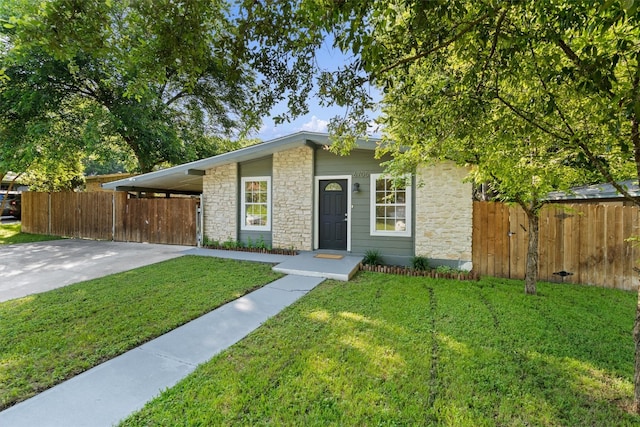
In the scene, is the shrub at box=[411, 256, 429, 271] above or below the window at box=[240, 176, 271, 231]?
below

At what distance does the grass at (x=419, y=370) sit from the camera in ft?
7.36

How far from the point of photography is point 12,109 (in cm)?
1039

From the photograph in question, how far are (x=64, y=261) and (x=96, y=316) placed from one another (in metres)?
4.97

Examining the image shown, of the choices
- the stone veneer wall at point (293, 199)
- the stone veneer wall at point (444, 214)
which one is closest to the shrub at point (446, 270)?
the stone veneer wall at point (444, 214)

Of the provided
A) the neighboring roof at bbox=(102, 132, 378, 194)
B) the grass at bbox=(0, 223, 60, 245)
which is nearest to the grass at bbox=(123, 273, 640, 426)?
the neighboring roof at bbox=(102, 132, 378, 194)

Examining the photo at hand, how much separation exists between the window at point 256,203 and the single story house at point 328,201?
0.03 metres

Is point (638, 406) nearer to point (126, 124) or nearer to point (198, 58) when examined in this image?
point (198, 58)

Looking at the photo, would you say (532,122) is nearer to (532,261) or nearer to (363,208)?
(532,261)

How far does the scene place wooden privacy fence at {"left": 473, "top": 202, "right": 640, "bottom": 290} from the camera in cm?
560

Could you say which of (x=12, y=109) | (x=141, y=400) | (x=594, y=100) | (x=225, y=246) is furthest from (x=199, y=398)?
(x=12, y=109)

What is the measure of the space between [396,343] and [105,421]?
8.69 ft

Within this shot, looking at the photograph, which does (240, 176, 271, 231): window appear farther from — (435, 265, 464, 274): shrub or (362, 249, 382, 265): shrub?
(435, 265, 464, 274): shrub

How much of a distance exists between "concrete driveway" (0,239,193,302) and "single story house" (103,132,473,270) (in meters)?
2.08

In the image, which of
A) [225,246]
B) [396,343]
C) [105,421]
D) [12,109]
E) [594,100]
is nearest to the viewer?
[105,421]
